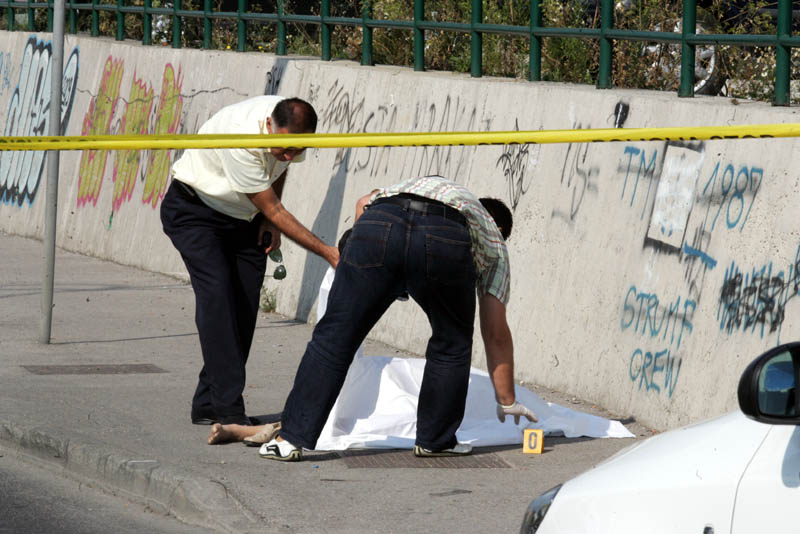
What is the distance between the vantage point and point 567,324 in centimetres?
766

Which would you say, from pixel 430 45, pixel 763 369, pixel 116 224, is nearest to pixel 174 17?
pixel 116 224

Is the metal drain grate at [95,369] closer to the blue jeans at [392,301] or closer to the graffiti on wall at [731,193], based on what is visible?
the blue jeans at [392,301]

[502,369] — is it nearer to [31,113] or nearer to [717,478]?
[717,478]

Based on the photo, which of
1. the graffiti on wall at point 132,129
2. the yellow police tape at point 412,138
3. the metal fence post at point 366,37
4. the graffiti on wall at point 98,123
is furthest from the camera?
Result: the graffiti on wall at point 98,123

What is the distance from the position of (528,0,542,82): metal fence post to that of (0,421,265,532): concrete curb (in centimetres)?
392

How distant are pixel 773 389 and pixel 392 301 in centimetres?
298

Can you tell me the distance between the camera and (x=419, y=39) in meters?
10.1

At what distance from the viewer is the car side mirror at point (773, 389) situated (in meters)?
2.85

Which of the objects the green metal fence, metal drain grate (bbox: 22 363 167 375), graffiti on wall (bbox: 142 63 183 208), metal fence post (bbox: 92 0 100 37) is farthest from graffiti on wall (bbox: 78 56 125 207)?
metal drain grate (bbox: 22 363 167 375)

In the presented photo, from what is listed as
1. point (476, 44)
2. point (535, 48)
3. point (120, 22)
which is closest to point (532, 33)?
point (535, 48)

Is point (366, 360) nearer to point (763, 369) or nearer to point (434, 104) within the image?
point (434, 104)

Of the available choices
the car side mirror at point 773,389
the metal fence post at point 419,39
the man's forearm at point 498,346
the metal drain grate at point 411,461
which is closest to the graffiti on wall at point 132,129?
the metal fence post at point 419,39

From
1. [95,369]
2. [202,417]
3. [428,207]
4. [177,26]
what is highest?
[177,26]

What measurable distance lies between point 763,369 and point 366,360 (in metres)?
3.77
